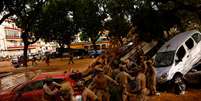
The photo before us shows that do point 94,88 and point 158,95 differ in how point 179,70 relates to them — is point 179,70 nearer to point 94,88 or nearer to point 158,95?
point 158,95

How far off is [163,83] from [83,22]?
178 feet

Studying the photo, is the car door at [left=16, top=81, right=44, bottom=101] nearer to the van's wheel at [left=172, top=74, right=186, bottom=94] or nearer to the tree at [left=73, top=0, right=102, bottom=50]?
the van's wheel at [left=172, top=74, right=186, bottom=94]

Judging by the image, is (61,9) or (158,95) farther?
(61,9)

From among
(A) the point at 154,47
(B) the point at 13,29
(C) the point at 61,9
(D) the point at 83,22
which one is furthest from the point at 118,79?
(B) the point at 13,29

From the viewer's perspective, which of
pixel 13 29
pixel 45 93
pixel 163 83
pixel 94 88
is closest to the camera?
pixel 45 93

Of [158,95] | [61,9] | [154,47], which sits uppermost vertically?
[61,9]

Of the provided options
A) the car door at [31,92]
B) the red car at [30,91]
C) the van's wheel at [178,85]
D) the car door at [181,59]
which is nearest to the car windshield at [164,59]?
the car door at [181,59]

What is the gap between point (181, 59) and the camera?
58.0 feet

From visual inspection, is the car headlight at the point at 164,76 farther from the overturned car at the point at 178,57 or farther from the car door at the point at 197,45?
the car door at the point at 197,45

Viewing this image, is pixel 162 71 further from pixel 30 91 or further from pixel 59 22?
pixel 59 22

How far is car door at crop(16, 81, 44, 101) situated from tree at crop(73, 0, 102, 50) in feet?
163

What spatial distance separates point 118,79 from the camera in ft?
47.3

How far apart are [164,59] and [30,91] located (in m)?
6.43

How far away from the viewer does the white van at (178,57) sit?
16875mm
